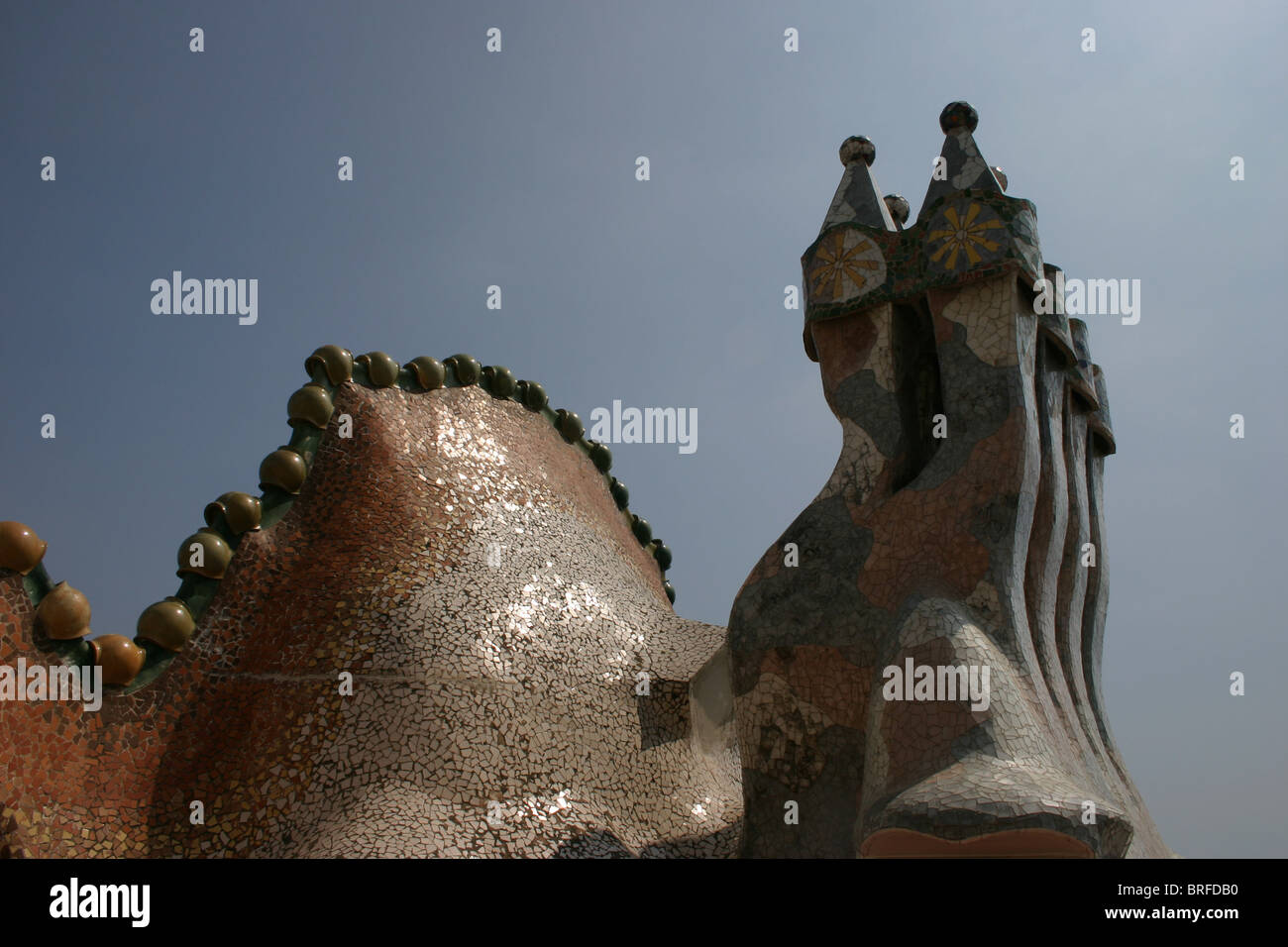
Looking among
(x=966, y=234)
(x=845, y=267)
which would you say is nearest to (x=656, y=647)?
(x=845, y=267)

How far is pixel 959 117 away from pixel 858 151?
573mm

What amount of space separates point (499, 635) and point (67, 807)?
7.43 ft

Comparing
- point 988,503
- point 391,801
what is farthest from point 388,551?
point 988,503

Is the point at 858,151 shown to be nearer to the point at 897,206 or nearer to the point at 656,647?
the point at 897,206

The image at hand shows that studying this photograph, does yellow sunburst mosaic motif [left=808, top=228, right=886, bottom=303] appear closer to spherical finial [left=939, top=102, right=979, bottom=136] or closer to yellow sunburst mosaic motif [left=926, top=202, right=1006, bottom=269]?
yellow sunburst mosaic motif [left=926, top=202, right=1006, bottom=269]

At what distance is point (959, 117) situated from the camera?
6012 mm

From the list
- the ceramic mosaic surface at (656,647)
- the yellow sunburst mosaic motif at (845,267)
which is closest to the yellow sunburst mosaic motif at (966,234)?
the ceramic mosaic surface at (656,647)

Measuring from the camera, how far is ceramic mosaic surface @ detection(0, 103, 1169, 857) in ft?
16.6

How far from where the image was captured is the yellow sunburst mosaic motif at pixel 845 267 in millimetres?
5883

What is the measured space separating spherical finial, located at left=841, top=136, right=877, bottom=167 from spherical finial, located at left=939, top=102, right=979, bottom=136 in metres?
0.44

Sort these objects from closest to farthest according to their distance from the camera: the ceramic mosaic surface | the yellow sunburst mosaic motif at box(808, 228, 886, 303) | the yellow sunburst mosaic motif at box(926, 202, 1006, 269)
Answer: the ceramic mosaic surface, the yellow sunburst mosaic motif at box(926, 202, 1006, 269), the yellow sunburst mosaic motif at box(808, 228, 886, 303)

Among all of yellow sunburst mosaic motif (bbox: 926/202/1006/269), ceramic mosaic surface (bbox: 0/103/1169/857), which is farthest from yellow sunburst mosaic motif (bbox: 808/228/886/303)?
yellow sunburst mosaic motif (bbox: 926/202/1006/269)
